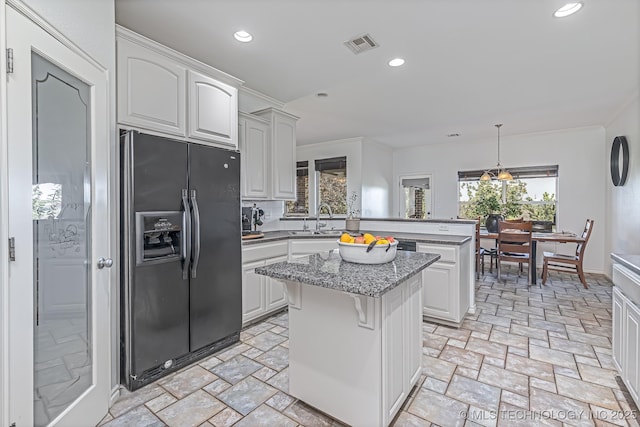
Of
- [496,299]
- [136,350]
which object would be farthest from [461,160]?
[136,350]

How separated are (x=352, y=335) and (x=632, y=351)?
1639 mm

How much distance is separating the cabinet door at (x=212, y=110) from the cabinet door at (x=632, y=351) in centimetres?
300

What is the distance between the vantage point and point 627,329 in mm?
1821

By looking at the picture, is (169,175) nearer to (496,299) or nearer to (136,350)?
(136,350)

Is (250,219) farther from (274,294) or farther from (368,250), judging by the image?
(368,250)

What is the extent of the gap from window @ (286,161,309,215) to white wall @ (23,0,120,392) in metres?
5.15

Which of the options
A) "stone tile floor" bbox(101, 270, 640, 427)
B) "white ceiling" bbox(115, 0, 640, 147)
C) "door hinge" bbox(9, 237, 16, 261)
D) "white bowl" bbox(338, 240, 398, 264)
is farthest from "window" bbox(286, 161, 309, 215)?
"door hinge" bbox(9, 237, 16, 261)

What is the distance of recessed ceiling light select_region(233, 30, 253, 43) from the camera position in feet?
7.87

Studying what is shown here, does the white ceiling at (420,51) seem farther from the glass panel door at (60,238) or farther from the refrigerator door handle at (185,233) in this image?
the refrigerator door handle at (185,233)

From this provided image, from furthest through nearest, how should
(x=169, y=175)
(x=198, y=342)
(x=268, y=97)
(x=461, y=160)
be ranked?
(x=461, y=160), (x=268, y=97), (x=198, y=342), (x=169, y=175)

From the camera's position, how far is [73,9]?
1568 millimetres

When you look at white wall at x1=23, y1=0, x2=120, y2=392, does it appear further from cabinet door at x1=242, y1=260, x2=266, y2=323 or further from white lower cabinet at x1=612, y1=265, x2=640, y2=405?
white lower cabinet at x1=612, y1=265, x2=640, y2=405

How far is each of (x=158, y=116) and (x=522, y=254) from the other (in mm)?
5119

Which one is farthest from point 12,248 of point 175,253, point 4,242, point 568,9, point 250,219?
point 568,9
